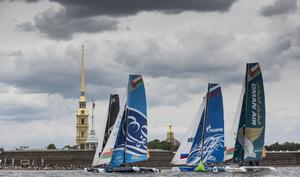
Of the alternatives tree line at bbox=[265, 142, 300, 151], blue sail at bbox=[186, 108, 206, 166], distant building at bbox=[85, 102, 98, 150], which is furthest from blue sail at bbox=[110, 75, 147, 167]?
tree line at bbox=[265, 142, 300, 151]

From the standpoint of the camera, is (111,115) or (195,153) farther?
(111,115)

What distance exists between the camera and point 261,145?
239 ft

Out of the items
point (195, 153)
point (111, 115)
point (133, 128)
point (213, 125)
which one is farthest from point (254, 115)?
point (111, 115)

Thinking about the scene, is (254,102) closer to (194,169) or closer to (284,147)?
(194,169)

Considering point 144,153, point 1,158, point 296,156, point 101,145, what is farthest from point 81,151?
point 144,153

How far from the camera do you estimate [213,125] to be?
74.1 meters

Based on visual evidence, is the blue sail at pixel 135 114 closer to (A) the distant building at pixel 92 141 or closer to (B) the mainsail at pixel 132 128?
(B) the mainsail at pixel 132 128

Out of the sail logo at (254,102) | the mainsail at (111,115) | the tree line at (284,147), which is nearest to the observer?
the sail logo at (254,102)

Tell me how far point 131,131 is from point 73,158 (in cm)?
8294

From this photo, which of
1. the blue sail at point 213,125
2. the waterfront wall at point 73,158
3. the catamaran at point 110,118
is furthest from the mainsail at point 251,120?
the waterfront wall at point 73,158

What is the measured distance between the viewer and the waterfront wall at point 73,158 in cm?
15275

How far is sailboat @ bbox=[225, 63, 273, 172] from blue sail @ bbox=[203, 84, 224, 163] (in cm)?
124

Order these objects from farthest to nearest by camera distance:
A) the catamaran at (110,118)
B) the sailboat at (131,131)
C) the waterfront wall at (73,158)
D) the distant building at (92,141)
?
the distant building at (92,141)
the waterfront wall at (73,158)
the catamaran at (110,118)
the sailboat at (131,131)

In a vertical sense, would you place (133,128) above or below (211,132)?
above
